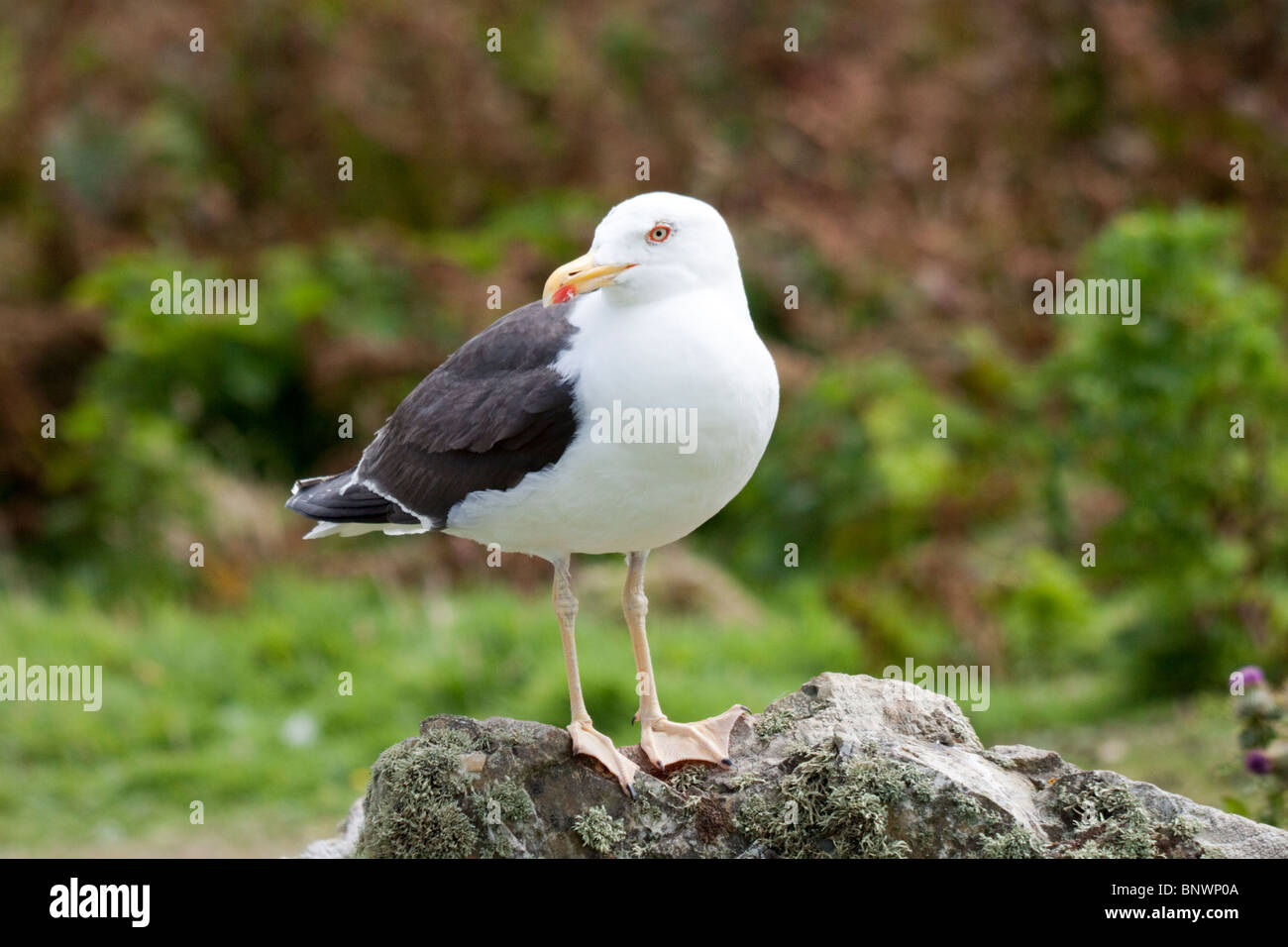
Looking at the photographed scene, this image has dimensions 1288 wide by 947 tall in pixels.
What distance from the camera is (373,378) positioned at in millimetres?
11266

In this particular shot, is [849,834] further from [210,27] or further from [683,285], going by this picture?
[210,27]

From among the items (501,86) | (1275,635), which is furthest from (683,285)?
(501,86)

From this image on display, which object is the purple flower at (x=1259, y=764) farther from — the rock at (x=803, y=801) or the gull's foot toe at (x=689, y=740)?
the gull's foot toe at (x=689, y=740)

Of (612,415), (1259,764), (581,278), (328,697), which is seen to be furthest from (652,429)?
(328,697)

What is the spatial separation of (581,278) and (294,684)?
5.53 m

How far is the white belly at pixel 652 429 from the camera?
15.4ft

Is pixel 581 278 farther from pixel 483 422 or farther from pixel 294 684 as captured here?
pixel 294 684

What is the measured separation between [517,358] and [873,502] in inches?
201

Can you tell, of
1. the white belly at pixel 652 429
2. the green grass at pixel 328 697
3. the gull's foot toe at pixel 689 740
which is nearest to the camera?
the white belly at pixel 652 429

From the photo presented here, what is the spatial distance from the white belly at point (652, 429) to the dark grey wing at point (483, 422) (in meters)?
0.07

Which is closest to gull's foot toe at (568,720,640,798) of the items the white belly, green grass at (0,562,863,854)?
the white belly

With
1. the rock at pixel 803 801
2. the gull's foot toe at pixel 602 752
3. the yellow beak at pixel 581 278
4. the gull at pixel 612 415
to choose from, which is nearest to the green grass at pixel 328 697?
the rock at pixel 803 801

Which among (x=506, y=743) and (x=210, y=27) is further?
(x=210, y=27)

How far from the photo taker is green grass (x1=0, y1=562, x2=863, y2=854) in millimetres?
8430
